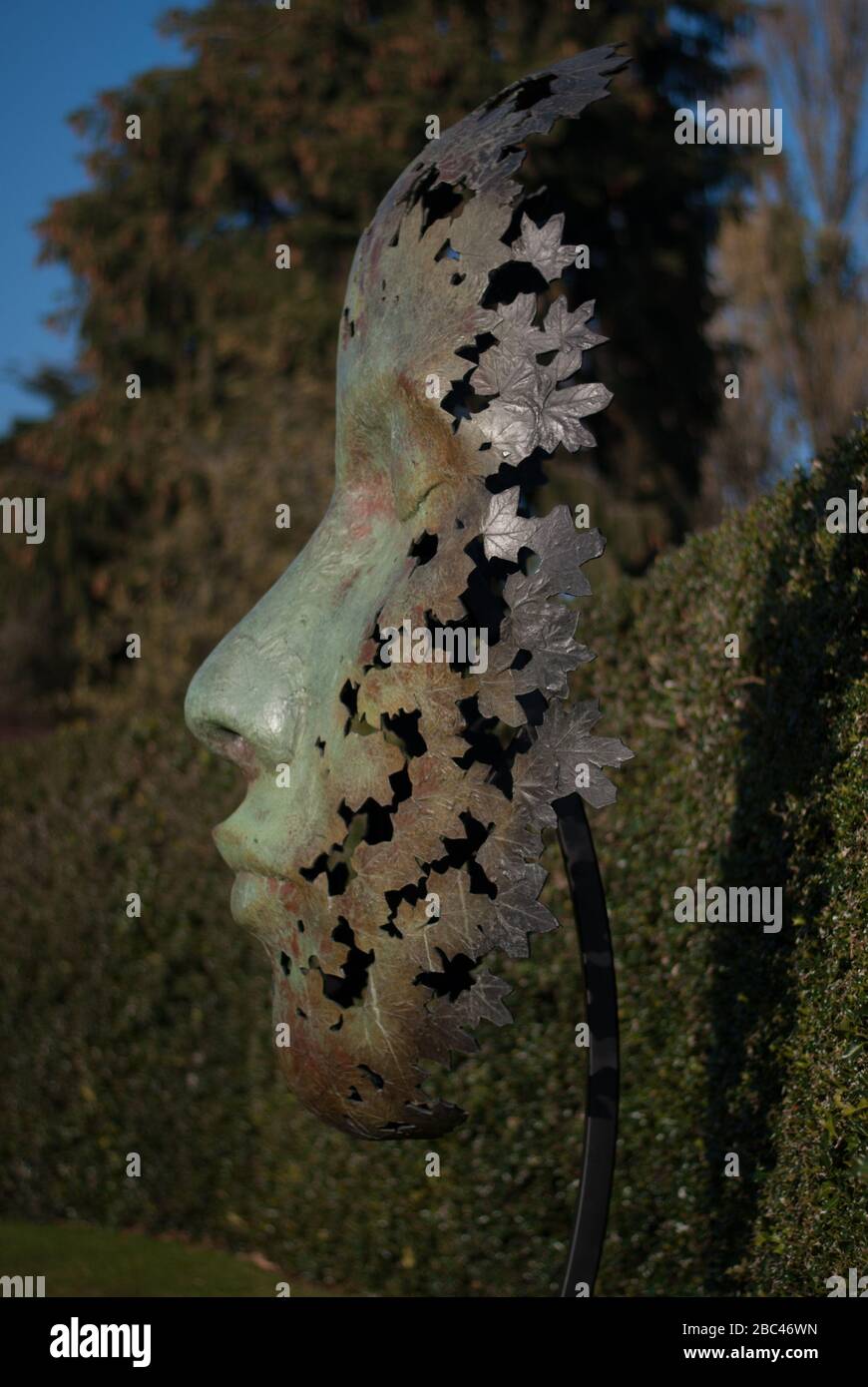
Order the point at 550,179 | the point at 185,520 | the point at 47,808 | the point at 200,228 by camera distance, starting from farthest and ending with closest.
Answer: the point at 200,228 → the point at 185,520 → the point at 550,179 → the point at 47,808

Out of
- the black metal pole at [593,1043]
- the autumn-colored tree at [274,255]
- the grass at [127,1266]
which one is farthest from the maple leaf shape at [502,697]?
the autumn-colored tree at [274,255]

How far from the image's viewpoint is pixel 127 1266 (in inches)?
255

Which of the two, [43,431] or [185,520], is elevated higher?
[43,431]

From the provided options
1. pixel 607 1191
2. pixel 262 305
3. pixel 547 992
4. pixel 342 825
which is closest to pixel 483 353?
pixel 342 825

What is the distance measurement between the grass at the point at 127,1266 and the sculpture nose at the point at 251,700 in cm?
357

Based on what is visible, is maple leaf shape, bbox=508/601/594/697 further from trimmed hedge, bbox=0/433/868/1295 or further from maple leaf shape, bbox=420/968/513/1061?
trimmed hedge, bbox=0/433/868/1295

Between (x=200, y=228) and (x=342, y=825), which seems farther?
(x=200, y=228)

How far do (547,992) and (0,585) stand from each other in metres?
11.7

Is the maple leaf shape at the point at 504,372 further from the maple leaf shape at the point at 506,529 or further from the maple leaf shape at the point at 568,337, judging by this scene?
the maple leaf shape at the point at 506,529

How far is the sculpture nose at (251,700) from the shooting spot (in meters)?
3.17

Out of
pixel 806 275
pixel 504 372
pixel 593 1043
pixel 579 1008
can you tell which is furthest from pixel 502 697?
pixel 806 275

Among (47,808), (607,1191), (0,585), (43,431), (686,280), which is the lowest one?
(607,1191)

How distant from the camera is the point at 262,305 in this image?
14250 mm
